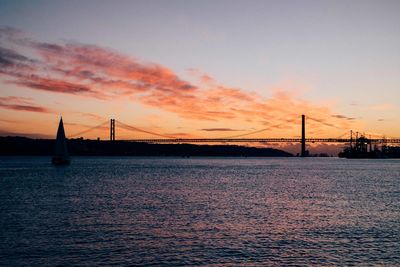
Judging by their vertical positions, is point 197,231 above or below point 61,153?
below

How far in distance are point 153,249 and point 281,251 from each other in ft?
15.8

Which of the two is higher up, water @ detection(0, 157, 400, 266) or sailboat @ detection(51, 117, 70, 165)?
sailboat @ detection(51, 117, 70, 165)

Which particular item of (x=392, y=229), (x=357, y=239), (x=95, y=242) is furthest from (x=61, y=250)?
(x=392, y=229)

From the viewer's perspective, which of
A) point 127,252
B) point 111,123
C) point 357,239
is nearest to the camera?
point 127,252

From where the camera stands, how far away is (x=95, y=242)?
18.3m

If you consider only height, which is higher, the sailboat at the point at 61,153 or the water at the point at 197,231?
the sailboat at the point at 61,153

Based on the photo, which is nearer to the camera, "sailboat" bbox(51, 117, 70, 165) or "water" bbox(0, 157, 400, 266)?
"water" bbox(0, 157, 400, 266)

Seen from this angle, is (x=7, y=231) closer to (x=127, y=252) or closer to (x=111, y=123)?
(x=127, y=252)

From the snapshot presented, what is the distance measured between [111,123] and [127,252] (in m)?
173

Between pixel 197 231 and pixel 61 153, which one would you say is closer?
pixel 197 231

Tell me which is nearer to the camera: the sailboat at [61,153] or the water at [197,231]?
the water at [197,231]

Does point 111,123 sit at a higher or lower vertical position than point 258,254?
higher

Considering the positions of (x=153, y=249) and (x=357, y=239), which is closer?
(x=153, y=249)

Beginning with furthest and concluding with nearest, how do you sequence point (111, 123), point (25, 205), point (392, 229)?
point (111, 123) < point (25, 205) < point (392, 229)
